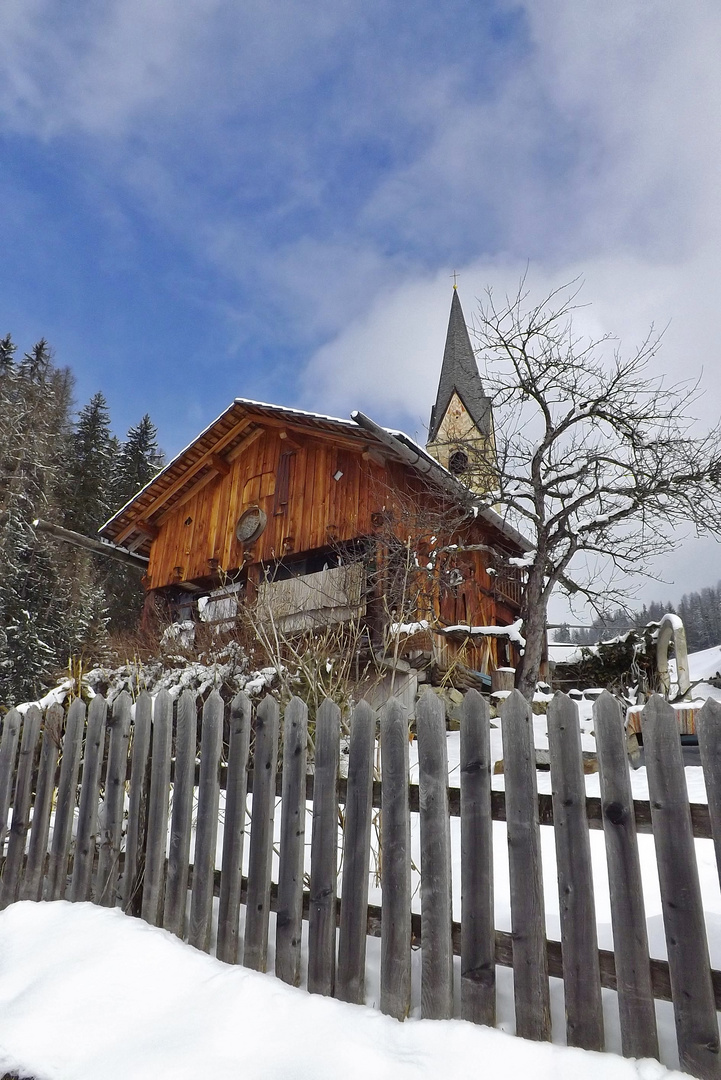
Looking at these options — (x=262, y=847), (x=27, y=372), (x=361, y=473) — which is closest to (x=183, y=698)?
(x=262, y=847)

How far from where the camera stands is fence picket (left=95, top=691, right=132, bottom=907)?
13.9ft

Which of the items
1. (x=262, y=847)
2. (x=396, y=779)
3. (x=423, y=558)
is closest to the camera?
(x=396, y=779)

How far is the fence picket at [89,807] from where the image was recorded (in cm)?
Result: 441

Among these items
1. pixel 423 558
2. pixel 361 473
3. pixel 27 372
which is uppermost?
pixel 27 372

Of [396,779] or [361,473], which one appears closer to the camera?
[396,779]

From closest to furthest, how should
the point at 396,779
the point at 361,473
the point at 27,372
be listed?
the point at 396,779 → the point at 361,473 → the point at 27,372

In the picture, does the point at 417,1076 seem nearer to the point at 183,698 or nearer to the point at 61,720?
the point at 183,698

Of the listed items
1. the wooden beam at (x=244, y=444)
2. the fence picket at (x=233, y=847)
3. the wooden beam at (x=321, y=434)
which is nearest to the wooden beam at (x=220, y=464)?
the wooden beam at (x=244, y=444)

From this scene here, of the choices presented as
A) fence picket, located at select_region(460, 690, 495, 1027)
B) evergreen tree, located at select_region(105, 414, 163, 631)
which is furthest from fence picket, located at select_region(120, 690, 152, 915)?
evergreen tree, located at select_region(105, 414, 163, 631)

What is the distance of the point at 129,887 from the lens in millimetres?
4074

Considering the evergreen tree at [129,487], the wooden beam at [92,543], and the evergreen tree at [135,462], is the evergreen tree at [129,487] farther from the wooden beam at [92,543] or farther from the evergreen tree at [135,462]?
the wooden beam at [92,543]

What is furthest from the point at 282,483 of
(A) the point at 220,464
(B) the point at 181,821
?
(B) the point at 181,821

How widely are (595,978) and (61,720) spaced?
4352 mm

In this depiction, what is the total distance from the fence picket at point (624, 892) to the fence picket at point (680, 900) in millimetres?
89
